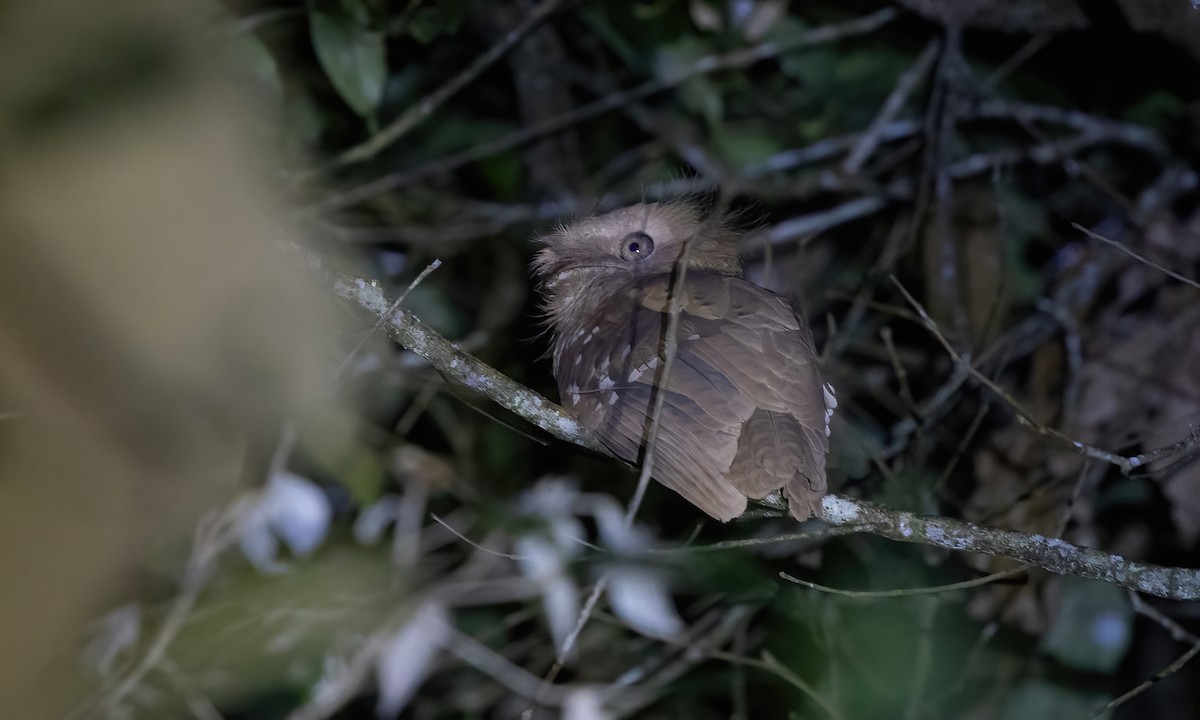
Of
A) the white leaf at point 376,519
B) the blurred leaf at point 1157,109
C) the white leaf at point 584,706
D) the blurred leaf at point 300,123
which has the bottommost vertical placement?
the white leaf at point 584,706

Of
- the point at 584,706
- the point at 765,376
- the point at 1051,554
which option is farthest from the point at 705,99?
the point at 1051,554

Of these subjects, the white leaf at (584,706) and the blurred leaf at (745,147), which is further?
the blurred leaf at (745,147)

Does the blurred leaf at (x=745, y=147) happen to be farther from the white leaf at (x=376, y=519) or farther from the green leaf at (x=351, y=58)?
the white leaf at (x=376, y=519)

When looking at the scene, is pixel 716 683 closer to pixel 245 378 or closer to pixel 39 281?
pixel 245 378

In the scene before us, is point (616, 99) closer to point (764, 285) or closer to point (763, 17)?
point (763, 17)

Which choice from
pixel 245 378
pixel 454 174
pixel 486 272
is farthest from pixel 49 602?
pixel 454 174

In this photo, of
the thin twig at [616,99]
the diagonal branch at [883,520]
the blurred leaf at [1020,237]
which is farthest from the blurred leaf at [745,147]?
the diagonal branch at [883,520]
